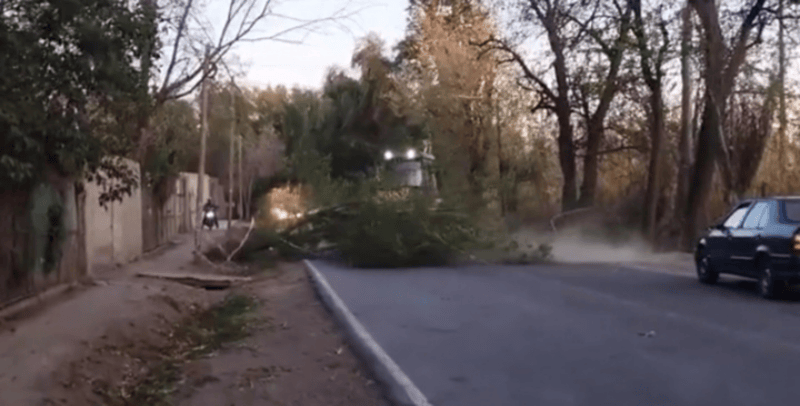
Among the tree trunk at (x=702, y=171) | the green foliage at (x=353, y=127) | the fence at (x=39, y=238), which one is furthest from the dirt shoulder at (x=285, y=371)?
the green foliage at (x=353, y=127)

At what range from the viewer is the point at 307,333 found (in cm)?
1273

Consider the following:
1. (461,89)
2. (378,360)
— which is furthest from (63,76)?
(461,89)

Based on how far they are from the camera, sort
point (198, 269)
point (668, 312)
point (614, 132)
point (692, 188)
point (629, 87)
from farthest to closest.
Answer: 1. point (614, 132)
2. point (629, 87)
3. point (692, 188)
4. point (198, 269)
5. point (668, 312)

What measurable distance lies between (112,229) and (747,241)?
14012 millimetres

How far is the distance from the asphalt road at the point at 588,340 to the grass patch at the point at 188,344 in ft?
5.82

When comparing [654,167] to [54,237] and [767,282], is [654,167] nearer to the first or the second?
[767,282]

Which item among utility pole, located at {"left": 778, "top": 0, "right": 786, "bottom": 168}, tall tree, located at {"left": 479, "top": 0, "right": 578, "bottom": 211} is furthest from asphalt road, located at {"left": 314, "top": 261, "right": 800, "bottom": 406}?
tall tree, located at {"left": 479, "top": 0, "right": 578, "bottom": 211}

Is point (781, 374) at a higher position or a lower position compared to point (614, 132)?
lower

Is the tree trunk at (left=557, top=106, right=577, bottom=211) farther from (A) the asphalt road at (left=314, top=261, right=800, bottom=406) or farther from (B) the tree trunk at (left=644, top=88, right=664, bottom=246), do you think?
(A) the asphalt road at (left=314, top=261, right=800, bottom=406)

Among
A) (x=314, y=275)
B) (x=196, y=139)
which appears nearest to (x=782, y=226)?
(x=314, y=275)

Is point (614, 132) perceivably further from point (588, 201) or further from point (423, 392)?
point (423, 392)

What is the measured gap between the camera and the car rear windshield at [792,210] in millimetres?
14898

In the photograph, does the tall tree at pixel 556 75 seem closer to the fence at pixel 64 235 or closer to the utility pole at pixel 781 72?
the utility pole at pixel 781 72

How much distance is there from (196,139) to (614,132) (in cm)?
2990
